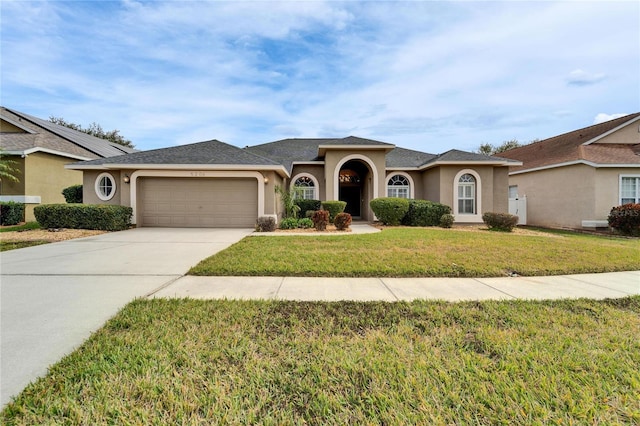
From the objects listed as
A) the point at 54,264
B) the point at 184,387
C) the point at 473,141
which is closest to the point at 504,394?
the point at 184,387

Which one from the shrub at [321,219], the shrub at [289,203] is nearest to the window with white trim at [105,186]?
the shrub at [289,203]

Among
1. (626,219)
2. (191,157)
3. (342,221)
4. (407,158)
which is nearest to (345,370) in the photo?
(342,221)

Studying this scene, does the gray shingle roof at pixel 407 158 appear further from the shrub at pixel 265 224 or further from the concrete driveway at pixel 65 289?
the concrete driveway at pixel 65 289

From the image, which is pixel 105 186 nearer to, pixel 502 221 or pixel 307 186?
pixel 307 186

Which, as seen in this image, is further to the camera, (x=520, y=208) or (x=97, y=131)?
(x=97, y=131)

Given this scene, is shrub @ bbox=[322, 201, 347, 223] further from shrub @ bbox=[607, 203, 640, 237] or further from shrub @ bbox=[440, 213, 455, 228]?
shrub @ bbox=[607, 203, 640, 237]

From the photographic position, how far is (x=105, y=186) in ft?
44.8

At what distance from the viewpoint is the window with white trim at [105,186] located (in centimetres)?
1344

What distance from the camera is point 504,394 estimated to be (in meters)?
2.05

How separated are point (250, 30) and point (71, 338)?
1195cm

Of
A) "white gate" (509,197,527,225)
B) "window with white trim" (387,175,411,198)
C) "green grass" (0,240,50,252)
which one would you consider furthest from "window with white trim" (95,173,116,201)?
"white gate" (509,197,527,225)

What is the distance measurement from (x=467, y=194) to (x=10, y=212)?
2372 centimetres

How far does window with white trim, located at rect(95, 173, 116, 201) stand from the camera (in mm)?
13438

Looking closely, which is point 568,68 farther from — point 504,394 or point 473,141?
point 473,141
